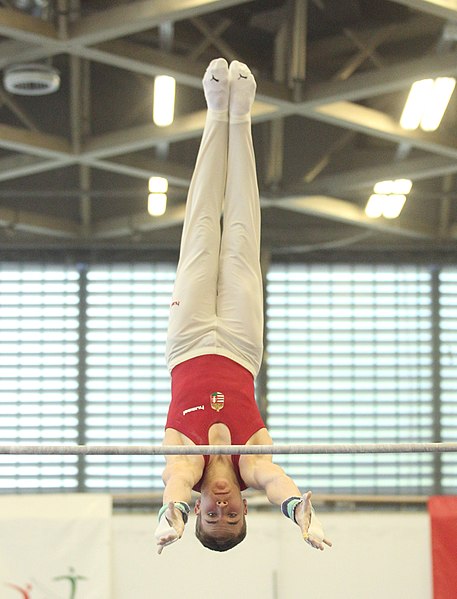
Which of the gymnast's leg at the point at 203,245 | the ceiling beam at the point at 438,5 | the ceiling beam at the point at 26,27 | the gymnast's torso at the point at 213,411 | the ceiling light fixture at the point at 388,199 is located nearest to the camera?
the gymnast's torso at the point at 213,411

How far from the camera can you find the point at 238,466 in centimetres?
470

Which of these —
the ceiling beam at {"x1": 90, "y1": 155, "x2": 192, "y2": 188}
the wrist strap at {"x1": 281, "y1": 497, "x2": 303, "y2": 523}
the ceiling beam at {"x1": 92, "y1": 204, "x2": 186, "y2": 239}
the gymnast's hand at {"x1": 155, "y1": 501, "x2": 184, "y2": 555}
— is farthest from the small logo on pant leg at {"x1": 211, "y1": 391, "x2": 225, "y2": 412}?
the ceiling beam at {"x1": 92, "y1": 204, "x2": 186, "y2": 239}

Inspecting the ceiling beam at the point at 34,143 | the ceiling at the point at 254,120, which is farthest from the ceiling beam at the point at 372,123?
the ceiling beam at the point at 34,143

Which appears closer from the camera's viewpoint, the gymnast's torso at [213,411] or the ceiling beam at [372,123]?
the gymnast's torso at [213,411]

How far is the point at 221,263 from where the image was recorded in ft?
17.1

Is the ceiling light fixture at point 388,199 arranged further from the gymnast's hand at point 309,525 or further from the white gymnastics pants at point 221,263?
the gymnast's hand at point 309,525

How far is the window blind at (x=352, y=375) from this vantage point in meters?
11.3

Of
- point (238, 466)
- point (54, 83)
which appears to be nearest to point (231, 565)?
point (238, 466)

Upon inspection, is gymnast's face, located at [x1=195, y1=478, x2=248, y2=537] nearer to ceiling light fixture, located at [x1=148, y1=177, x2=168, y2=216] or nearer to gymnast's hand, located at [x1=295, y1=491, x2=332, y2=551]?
gymnast's hand, located at [x1=295, y1=491, x2=332, y2=551]

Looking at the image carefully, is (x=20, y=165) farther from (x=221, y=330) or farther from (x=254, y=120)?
(x=221, y=330)

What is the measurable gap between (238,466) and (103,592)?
231 centimetres

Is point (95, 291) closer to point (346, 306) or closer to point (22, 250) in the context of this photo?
point (22, 250)

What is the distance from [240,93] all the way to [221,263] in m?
0.86

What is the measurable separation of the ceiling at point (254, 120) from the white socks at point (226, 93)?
1.42m
